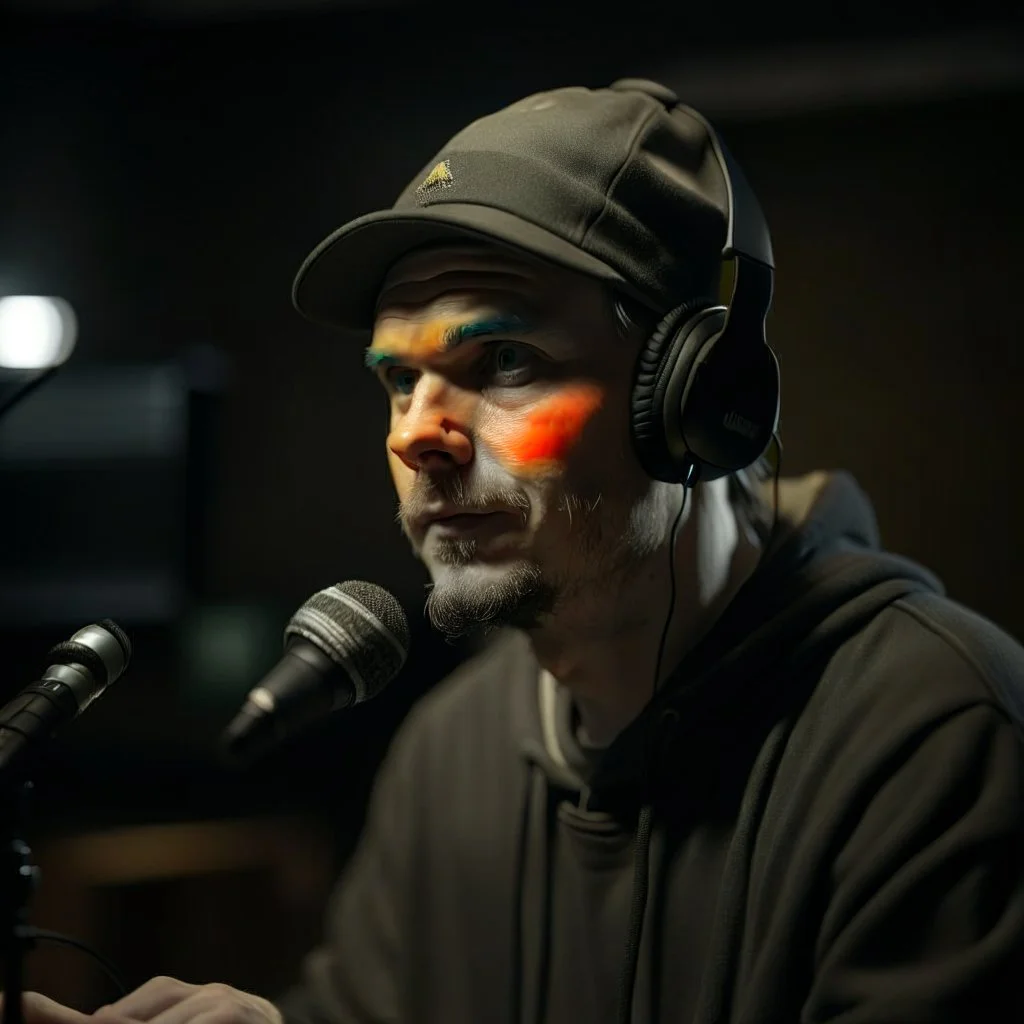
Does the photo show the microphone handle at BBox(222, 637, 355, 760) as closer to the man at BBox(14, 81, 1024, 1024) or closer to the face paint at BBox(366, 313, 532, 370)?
the man at BBox(14, 81, 1024, 1024)

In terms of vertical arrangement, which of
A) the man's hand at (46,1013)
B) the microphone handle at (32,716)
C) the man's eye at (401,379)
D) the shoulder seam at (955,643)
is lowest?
the man's hand at (46,1013)

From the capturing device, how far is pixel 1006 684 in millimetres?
1021

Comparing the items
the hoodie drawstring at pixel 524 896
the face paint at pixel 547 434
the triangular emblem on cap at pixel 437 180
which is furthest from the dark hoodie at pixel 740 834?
the triangular emblem on cap at pixel 437 180

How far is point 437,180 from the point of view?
1094 millimetres

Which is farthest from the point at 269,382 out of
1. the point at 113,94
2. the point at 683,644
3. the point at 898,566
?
the point at 898,566

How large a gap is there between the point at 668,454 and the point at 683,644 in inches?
8.6

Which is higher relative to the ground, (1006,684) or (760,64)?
(760,64)

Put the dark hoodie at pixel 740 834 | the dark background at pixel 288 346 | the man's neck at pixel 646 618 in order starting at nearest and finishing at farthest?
the dark hoodie at pixel 740 834, the man's neck at pixel 646 618, the dark background at pixel 288 346

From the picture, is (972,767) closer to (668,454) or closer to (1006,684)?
(1006,684)

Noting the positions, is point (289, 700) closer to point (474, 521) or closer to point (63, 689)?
point (63, 689)

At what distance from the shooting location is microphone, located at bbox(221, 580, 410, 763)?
0.82 meters

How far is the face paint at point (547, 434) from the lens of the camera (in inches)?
41.6

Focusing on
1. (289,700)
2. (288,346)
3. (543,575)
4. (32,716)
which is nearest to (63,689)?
(32,716)

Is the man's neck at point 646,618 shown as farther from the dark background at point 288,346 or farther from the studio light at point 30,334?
the studio light at point 30,334
